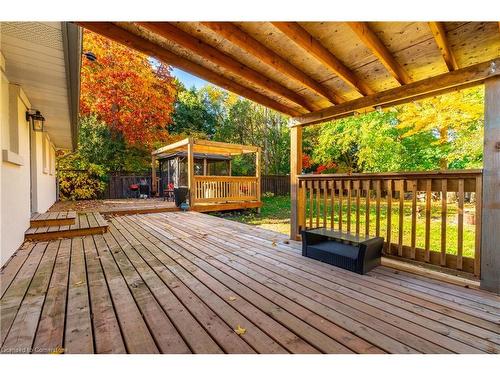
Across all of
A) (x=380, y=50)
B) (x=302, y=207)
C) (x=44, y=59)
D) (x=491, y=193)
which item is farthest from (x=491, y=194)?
(x=44, y=59)

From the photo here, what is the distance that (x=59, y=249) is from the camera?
335cm

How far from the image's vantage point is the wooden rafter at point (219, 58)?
212 cm

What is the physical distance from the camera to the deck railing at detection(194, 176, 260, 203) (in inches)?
322

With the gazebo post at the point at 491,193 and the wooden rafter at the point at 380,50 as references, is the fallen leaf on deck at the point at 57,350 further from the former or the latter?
the gazebo post at the point at 491,193

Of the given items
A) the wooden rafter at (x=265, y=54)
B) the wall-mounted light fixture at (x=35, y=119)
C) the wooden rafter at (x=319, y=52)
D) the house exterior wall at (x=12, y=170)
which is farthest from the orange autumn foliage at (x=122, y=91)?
the wooden rafter at (x=319, y=52)

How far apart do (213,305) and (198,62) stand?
8.23 feet

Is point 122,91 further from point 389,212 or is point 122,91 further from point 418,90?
point 389,212

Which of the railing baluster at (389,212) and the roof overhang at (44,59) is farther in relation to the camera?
the railing baluster at (389,212)

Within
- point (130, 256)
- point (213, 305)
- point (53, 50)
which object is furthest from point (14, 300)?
point (53, 50)

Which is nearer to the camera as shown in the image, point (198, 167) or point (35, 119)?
point (35, 119)

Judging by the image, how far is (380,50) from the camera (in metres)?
2.21

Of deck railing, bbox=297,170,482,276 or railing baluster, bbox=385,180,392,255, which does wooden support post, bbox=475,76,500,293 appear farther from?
railing baluster, bbox=385,180,392,255

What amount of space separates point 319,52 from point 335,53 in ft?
0.85

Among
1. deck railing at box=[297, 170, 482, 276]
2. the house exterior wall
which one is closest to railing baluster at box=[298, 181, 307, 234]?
deck railing at box=[297, 170, 482, 276]
